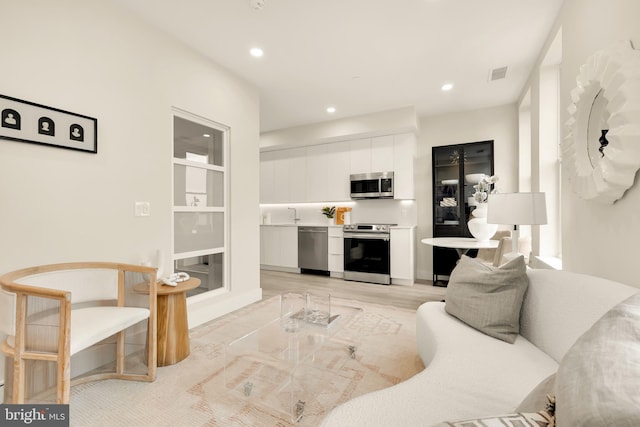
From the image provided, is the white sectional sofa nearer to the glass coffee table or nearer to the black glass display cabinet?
the glass coffee table

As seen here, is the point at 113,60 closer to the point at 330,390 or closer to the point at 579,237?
the point at 330,390

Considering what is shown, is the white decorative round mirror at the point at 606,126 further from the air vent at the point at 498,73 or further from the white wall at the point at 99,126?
the white wall at the point at 99,126

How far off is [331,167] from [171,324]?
3895mm

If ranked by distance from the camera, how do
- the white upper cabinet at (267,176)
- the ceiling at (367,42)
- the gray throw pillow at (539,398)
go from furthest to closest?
the white upper cabinet at (267,176), the ceiling at (367,42), the gray throw pillow at (539,398)

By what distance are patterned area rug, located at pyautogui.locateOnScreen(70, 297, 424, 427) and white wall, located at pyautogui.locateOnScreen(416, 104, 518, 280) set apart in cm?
279

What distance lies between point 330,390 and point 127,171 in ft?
7.57

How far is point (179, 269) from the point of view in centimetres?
292

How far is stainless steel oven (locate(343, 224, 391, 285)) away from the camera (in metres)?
4.80

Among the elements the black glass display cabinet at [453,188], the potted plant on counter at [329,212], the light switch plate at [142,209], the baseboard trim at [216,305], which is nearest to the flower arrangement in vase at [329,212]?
the potted plant on counter at [329,212]

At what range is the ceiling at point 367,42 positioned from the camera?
2.43 m

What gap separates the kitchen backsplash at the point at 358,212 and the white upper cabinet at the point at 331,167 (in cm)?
32

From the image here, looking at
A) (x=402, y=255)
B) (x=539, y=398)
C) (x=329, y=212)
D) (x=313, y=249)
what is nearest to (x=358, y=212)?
(x=329, y=212)

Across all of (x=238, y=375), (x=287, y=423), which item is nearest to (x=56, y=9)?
(x=238, y=375)

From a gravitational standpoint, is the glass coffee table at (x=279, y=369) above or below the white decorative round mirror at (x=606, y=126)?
below
